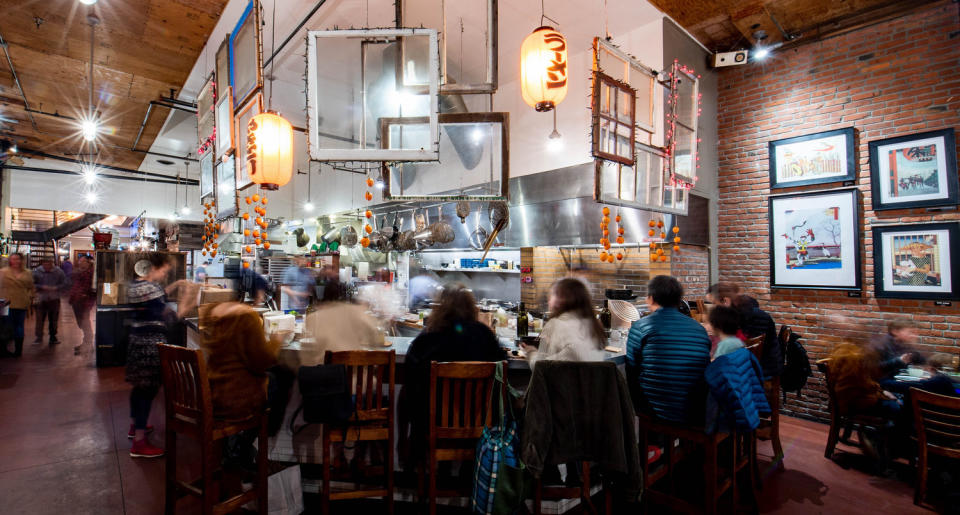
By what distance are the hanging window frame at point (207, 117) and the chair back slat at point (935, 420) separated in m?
6.57

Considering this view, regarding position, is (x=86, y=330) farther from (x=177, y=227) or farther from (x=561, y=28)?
(x=561, y=28)

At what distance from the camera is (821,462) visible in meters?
3.81

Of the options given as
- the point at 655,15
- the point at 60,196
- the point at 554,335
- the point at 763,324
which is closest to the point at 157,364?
the point at 554,335

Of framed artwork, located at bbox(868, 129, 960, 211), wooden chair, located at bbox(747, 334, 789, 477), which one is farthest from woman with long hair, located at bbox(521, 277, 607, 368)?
framed artwork, located at bbox(868, 129, 960, 211)

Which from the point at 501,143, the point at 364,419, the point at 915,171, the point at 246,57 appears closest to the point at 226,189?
the point at 246,57

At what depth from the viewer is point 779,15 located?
4719 mm

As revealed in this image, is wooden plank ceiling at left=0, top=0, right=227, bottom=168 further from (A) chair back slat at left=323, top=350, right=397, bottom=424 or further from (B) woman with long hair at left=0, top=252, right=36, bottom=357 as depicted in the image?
(A) chair back slat at left=323, top=350, right=397, bottom=424

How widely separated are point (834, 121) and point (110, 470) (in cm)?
794

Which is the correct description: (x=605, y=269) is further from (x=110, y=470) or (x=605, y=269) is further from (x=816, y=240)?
(x=110, y=470)

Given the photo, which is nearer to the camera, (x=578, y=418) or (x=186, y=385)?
(x=578, y=418)

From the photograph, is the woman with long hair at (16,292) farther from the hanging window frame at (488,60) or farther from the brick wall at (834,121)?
the brick wall at (834,121)

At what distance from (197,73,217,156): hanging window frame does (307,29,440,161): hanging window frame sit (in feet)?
6.69

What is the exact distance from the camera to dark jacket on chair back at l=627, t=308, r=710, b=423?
265 cm

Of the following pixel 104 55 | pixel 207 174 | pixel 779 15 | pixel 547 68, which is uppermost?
pixel 779 15
